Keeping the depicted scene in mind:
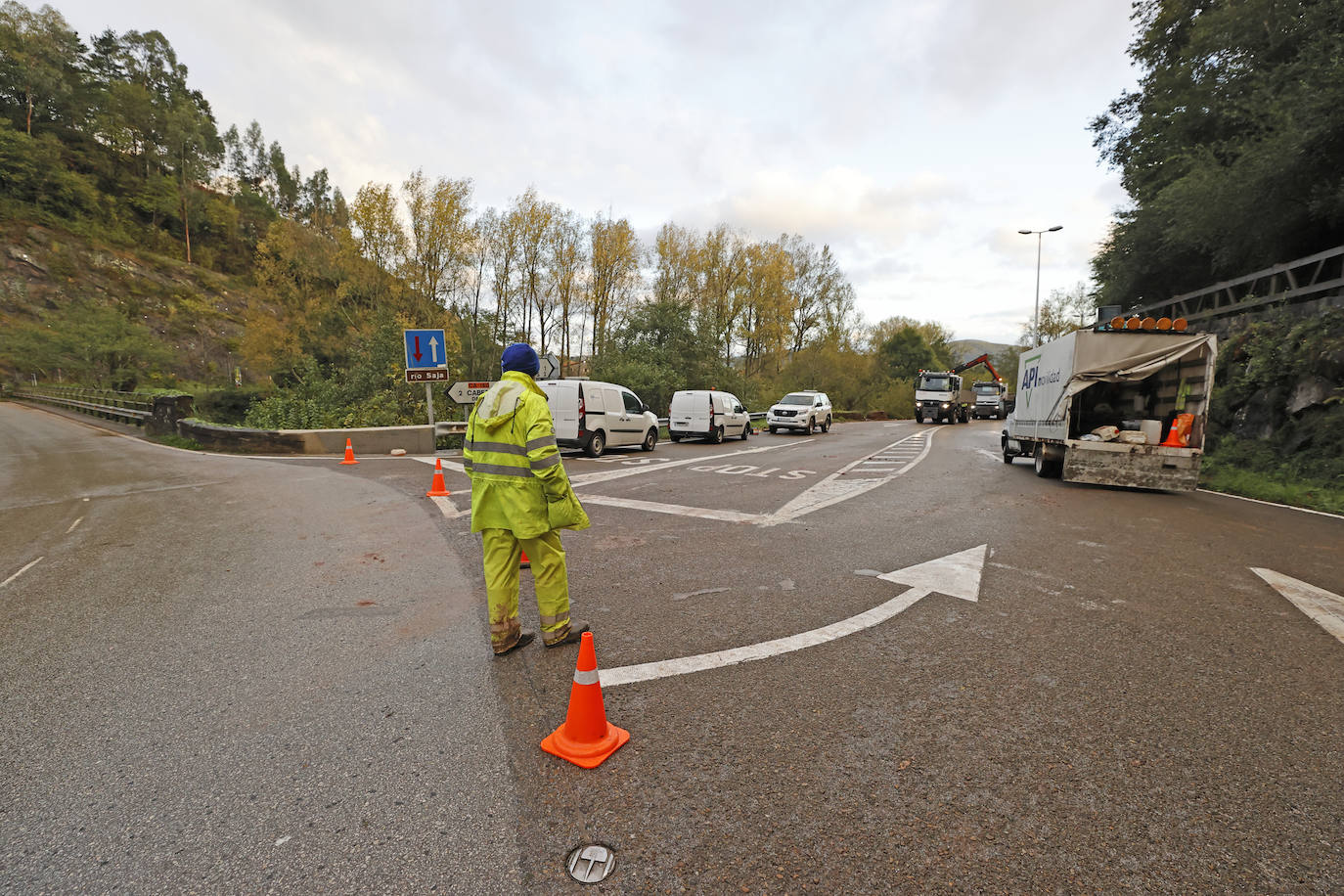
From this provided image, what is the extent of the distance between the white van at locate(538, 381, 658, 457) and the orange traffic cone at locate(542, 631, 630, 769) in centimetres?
1125

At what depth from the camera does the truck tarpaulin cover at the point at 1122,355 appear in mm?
9906

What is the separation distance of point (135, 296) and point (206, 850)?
8327 cm

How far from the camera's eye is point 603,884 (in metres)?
1.85

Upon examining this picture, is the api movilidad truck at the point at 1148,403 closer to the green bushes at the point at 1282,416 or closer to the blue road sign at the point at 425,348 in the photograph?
the green bushes at the point at 1282,416

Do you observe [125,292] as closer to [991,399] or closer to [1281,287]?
[991,399]

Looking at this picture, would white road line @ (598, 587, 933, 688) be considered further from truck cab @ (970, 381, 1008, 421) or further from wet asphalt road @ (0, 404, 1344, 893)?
truck cab @ (970, 381, 1008, 421)

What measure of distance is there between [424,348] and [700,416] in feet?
29.2

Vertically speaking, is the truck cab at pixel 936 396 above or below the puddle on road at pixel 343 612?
above

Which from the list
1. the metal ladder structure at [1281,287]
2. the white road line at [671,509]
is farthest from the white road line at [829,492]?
the metal ladder structure at [1281,287]

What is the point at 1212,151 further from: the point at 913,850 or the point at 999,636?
the point at 913,850

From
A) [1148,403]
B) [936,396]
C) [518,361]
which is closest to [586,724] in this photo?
[518,361]

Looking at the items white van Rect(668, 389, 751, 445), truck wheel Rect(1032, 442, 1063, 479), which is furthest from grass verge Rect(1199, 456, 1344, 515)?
white van Rect(668, 389, 751, 445)

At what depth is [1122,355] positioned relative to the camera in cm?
1017

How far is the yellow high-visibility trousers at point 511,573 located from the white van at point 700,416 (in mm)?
16141
